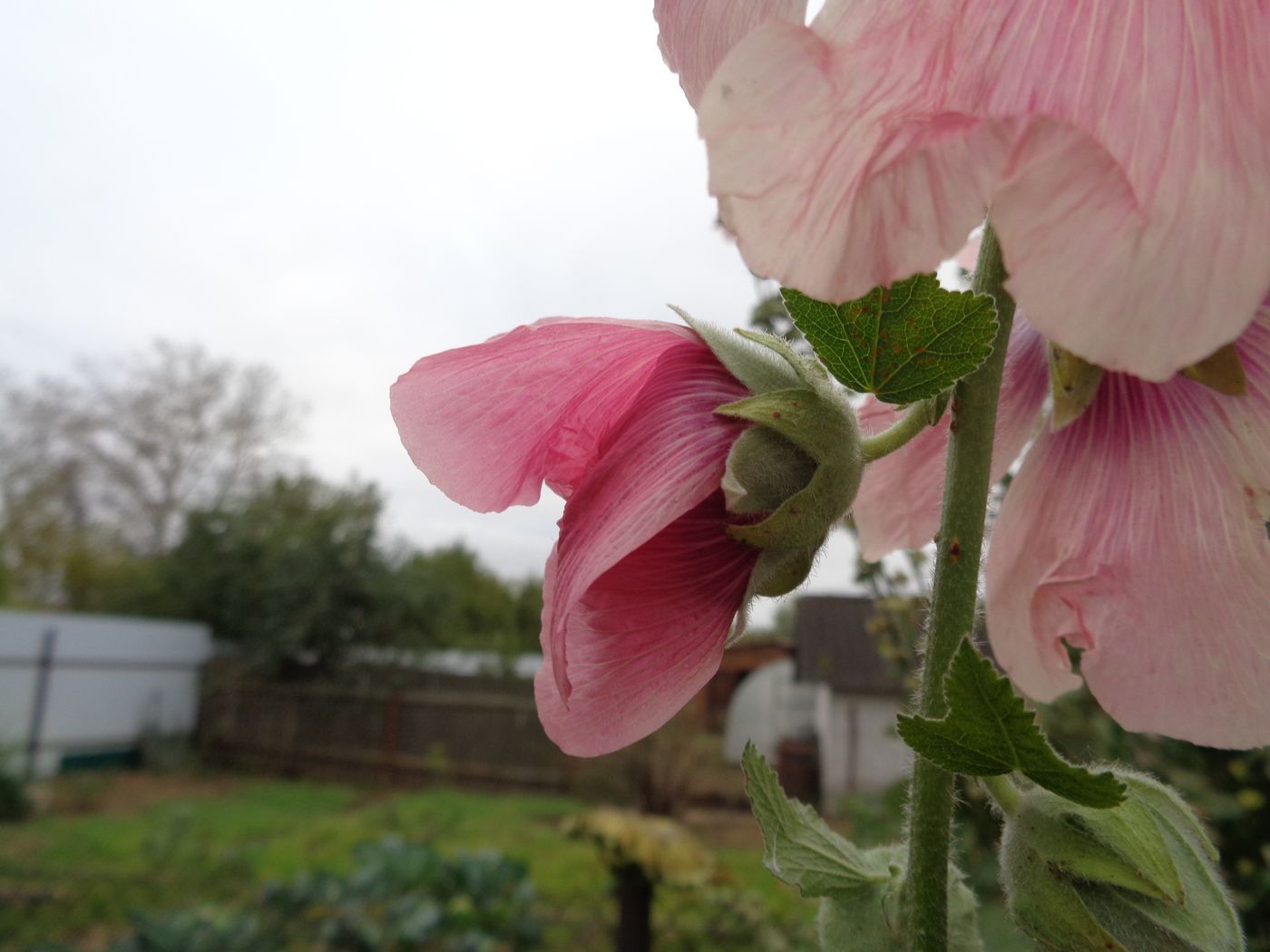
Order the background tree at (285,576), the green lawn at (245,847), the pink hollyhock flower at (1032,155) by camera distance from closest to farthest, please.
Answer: the pink hollyhock flower at (1032,155) → the green lawn at (245,847) → the background tree at (285,576)

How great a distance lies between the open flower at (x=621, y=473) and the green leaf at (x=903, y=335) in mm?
34

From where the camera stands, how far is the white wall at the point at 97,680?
426 inches

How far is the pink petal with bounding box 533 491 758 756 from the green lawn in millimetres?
4757

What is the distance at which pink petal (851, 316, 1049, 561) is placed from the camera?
1.90ft

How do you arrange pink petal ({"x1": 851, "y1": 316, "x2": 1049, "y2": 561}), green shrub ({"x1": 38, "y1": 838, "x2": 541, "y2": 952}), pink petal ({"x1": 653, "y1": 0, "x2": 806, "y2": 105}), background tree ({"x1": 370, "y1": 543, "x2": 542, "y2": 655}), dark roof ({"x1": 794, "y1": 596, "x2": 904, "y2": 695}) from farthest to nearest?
background tree ({"x1": 370, "y1": 543, "x2": 542, "y2": 655})
dark roof ({"x1": 794, "y1": 596, "x2": 904, "y2": 695})
green shrub ({"x1": 38, "y1": 838, "x2": 541, "y2": 952})
pink petal ({"x1": 851, "y1": 316, "x2": 1049, "y2": 561})
pink petal ({"x1": 653, "y1": 0, "x2": 806, "y2": 105})

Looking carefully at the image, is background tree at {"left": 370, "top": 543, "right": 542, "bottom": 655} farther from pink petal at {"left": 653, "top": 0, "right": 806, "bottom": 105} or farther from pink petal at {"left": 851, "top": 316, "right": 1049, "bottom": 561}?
pink petal at {"left": 653, "top": 0, "right": 806, "bottom": 105}

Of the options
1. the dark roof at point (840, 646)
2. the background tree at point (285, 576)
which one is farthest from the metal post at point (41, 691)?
the dark roof at point (840, 646)

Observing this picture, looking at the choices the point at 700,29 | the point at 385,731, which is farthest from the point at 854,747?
the point at 700,29

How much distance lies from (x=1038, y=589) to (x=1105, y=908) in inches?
6.7

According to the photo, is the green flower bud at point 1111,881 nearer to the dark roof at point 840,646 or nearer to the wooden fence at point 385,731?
the dark roof at point 840,646

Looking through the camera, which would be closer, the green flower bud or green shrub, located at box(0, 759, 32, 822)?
the green flower bud

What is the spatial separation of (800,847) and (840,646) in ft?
34.4

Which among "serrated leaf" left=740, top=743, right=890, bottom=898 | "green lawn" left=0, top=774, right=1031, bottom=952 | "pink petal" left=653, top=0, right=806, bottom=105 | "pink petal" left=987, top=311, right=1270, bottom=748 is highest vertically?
"pink petal" left=653, top=0, right=806, bottom=105

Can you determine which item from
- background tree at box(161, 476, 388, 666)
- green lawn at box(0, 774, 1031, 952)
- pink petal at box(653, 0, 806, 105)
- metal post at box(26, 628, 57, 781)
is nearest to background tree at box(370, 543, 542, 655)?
background tree at box(161, 476, 388, 666)
